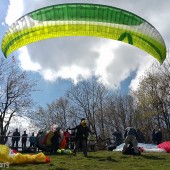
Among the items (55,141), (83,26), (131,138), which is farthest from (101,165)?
(55,141)

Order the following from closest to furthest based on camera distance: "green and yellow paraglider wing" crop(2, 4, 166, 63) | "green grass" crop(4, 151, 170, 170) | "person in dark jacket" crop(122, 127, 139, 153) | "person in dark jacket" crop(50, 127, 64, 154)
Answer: "green grass" crop(4, 151, 170, 170)
"green and yellow paraglider wing" crop(2, 4, 166, 63)
"person in dark jacket" crop(122, 127, 139, 153)
"person in dark jacket" crop(50, 127, 64, 154)

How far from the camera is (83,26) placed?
14148 mm

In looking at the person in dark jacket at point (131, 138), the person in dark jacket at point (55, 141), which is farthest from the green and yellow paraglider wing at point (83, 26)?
the person in dark jacket at point (55, 141)

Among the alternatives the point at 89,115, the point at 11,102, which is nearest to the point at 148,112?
the point at 89,115

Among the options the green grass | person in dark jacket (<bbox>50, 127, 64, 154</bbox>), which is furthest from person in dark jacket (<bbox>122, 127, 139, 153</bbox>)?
person in dark jacket (<bbox>50, 127, 64, 154</bbox>)

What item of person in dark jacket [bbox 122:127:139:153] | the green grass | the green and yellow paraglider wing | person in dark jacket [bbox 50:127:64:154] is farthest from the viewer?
person in dark jacket [bbox 50:127:64:154]

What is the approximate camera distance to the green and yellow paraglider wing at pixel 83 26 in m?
13.5

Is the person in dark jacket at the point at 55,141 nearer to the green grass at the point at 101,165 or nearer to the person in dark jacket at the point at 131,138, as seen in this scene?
the person in dark jacket at the point at 131,138

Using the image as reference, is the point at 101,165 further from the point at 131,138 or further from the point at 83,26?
the point at 83,26

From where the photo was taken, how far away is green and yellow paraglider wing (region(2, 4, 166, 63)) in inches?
533

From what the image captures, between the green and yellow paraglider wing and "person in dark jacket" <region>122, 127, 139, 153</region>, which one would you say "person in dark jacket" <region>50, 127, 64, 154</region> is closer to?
"person in dark jacket" <region>122, 127, 139, 153</region>

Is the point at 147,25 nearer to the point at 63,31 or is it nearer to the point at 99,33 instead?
the point at 99,33

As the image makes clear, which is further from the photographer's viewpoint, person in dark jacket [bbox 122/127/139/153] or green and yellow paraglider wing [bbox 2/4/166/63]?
person in dark jacket [bbox 122/127/139/153]

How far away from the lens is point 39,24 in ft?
45.1
